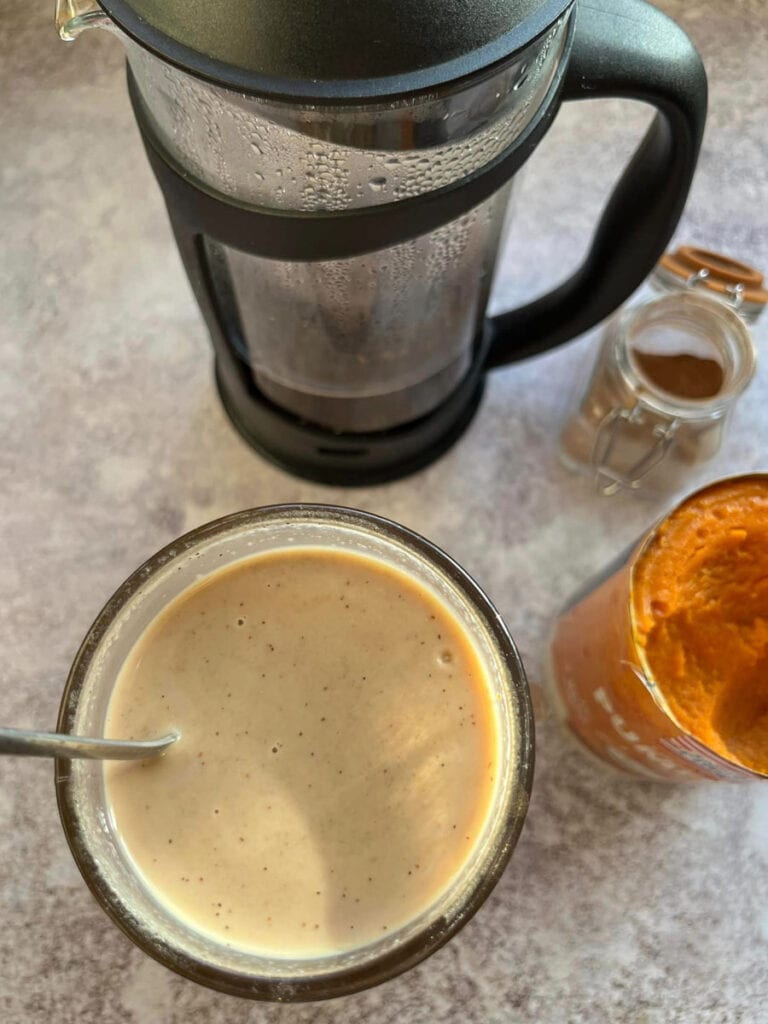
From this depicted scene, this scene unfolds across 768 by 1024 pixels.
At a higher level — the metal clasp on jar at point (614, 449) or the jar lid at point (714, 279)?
the jar lid at point (714, 279)

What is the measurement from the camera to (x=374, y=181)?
48 centimetres

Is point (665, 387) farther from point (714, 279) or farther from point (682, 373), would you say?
point (714, 279)

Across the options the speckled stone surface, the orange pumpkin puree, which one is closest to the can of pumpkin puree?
the orange pumpkin puree

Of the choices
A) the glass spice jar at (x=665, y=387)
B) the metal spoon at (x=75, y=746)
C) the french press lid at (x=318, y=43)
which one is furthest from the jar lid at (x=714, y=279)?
the metal spoon at (x=75, y=746)

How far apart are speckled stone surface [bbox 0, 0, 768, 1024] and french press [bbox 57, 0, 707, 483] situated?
71mm

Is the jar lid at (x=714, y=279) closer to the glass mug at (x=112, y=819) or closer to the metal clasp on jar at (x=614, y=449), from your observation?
the metal clasp on jar at (x=614, y=449)

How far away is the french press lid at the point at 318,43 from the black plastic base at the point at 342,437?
0.95ft

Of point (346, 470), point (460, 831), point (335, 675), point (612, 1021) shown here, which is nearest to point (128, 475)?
point (346, 470)

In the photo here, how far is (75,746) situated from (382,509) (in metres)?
0.34

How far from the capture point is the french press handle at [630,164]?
0.51 metres

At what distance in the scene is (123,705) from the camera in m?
0.58

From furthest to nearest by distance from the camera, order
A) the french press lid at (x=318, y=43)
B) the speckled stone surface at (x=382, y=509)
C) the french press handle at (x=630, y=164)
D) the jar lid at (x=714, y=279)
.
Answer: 1. the jar lid at (x=714, y=279)
2. the speckled stone surface at (x=382, y=509)
3. the french press handle at (x=630, y=164)
4. the french press lid at (x=318, y=43)

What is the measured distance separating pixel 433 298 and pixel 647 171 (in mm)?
150

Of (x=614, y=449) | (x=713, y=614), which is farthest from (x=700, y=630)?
(x=614, y=449)
